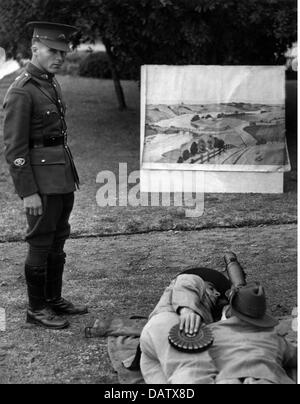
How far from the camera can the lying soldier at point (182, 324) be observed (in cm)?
337

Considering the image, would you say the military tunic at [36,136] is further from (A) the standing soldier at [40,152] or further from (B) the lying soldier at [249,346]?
(B) the lying soldier at [249,346]

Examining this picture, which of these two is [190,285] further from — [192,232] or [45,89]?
[192,232]

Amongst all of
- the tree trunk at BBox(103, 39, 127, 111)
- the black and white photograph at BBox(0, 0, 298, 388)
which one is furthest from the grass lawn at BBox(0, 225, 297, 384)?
the tree trunk at BBox(103, 39, 127, 111)

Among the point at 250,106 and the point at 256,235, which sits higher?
the point at 250,106

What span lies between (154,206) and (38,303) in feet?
9.68

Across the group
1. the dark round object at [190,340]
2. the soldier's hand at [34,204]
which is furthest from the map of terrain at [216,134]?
the dark round object at [190,340]

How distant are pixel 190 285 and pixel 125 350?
61 cm

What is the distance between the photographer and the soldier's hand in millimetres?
4316

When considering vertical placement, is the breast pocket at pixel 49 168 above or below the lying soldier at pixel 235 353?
above

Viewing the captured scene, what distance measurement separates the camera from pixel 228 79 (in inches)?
302

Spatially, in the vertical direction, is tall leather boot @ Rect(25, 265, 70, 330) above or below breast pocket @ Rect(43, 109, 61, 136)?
below

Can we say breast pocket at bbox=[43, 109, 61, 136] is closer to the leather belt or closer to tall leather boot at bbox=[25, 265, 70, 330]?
the leather belt

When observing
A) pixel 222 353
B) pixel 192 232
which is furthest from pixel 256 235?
pixel 222 353

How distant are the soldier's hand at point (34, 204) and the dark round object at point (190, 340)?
4.13 ft
